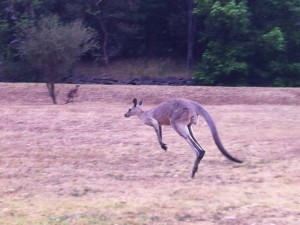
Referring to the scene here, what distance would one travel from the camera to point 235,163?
13297 mm

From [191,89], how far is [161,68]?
58.6ft

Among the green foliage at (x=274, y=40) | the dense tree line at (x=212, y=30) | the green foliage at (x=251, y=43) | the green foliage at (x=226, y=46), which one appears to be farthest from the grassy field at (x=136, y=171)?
the dense tree line at (x=212, y=30)

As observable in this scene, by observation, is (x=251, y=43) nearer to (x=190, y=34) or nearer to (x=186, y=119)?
(x=190, y=34)

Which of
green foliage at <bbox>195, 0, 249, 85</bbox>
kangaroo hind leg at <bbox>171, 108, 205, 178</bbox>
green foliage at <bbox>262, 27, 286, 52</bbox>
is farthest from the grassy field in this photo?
green foliage at <bbox>195, 0, 249, 85</bbox>

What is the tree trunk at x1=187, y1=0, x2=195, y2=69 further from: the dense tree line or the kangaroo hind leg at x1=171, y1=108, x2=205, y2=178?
the kangaroo hind leg at x1=171, y1=108, x2=205, y2=178

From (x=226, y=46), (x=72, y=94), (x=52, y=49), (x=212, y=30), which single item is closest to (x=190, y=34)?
(x=212, y=30)

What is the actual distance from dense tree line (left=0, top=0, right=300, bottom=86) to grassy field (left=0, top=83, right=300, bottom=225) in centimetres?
2054

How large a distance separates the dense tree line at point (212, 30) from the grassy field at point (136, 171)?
20.5 metres

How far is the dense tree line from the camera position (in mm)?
41781

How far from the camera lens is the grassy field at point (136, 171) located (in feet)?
31.9

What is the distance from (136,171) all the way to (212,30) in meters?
31.7

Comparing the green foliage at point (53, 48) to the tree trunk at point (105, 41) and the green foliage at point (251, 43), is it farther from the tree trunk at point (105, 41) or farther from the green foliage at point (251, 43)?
the tree trunk at point (105, 41)

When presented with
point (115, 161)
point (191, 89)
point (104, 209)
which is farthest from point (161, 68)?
point (104, 209)

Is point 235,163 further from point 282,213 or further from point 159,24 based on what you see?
point 159,24
